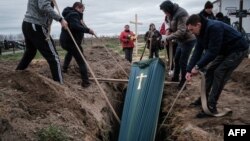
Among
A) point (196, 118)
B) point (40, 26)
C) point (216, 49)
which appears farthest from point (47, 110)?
point (216, 49)

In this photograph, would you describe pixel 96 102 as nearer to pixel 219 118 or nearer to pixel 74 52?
pixel 74 52

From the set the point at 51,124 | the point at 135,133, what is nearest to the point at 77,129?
the point at 51,124

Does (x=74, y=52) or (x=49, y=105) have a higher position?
(x=74, y=52)

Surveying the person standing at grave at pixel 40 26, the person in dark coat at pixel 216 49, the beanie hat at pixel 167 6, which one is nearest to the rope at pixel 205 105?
the person in dark coat at pixel 216 49

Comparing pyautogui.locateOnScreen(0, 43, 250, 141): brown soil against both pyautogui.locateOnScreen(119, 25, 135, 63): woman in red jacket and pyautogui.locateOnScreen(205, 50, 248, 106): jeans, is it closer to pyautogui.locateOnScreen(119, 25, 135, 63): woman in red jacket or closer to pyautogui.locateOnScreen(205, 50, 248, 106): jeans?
pyautogui.locateOnScreen(205, 50, 248, 106): jeans

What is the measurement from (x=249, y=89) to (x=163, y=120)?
9.25 ft

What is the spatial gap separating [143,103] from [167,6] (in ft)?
8.72

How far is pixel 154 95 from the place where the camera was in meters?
6.26

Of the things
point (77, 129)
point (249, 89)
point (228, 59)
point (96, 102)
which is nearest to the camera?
point (77, 129)

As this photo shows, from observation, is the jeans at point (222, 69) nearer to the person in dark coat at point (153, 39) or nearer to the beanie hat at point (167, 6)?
the beanie hat at point (167, 6)

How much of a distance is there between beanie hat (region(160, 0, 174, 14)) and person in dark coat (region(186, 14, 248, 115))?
1.66 meters

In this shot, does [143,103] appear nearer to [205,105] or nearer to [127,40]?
[205,105]

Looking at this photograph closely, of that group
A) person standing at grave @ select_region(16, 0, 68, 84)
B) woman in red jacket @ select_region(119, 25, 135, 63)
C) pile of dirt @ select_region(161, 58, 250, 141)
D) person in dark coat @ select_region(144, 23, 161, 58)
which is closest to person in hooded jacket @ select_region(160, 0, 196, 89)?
pile of dirt @ select_region(161, 58, 250, 141)

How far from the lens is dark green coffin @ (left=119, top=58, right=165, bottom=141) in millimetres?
5707
